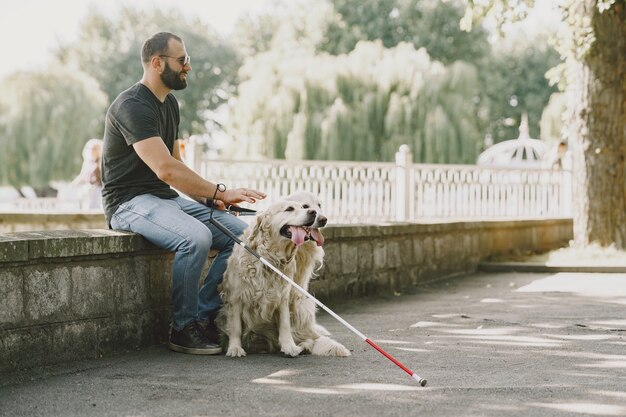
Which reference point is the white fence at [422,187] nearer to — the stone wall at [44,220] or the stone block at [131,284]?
the stone wall at [44,220]

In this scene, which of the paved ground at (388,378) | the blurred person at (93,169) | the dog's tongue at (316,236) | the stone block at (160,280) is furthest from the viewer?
the blurred person at (93,169)

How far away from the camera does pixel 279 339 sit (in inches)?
233

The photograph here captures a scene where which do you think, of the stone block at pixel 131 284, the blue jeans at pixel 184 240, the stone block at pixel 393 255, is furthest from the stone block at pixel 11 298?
the stone block at pixel 393 255

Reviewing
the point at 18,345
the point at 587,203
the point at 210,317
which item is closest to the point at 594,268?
the point at 587,203

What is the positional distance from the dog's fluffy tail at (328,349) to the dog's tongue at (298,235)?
0.69 meters

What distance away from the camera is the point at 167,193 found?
6340 mm

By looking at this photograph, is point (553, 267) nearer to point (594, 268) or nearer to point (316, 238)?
point (594, 268)

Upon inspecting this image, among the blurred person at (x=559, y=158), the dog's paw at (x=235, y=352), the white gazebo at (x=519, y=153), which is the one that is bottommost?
the dog's paw at (x=235, y=352)

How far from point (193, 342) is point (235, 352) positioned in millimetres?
294

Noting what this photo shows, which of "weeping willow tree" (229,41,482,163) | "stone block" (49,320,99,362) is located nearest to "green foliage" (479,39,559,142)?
"weeping willow tree" (229,41,482,163)

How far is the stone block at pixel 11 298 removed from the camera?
5.18m

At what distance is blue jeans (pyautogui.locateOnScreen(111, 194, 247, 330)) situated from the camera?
19.4 feet

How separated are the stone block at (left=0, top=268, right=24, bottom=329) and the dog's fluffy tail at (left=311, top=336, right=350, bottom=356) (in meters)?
1.78

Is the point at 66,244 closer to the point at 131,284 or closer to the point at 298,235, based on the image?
the point at 131,284
